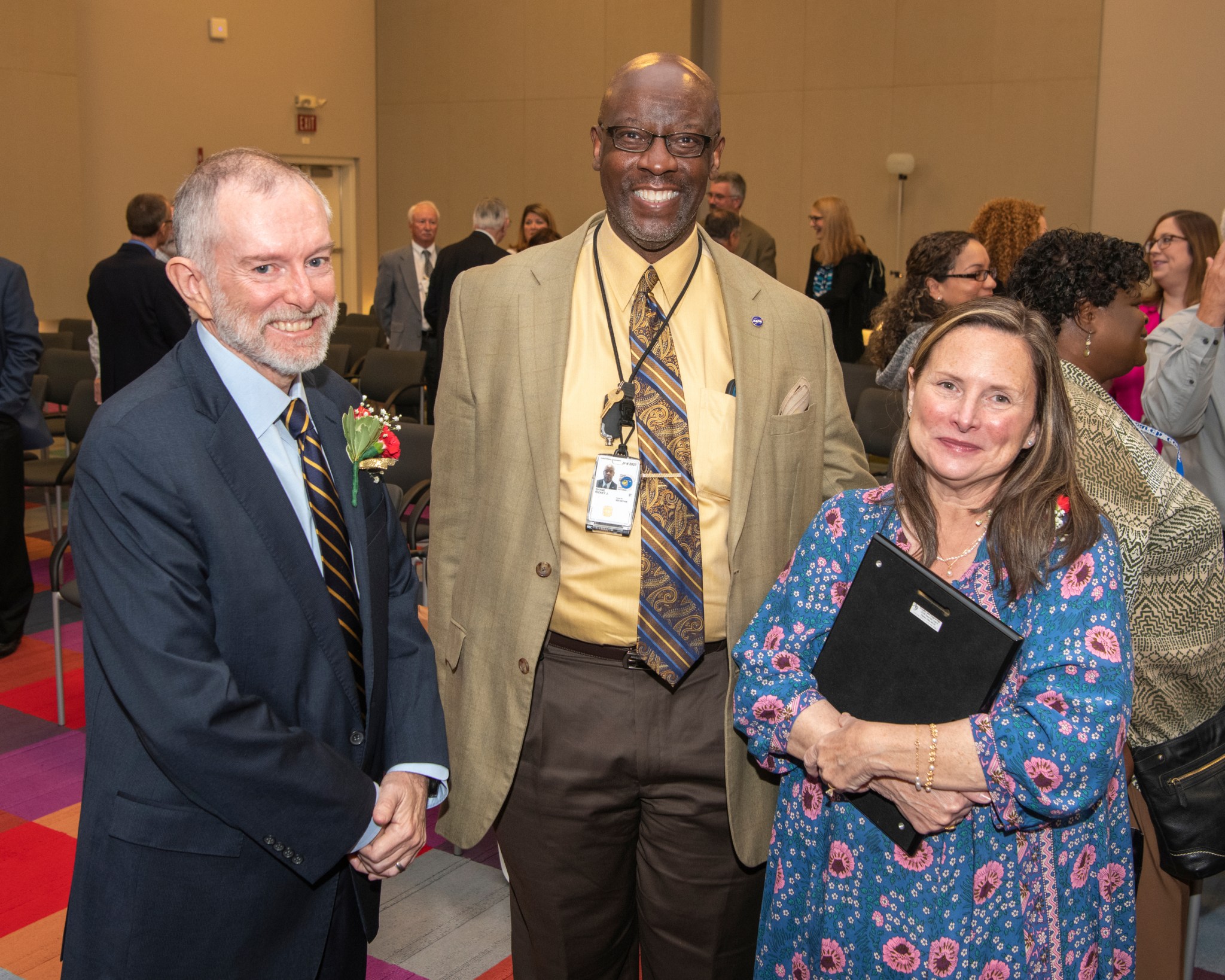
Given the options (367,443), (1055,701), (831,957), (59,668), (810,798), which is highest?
(367,443)

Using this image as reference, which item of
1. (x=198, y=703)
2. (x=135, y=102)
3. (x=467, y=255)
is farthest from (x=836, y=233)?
(x=135, y=102)

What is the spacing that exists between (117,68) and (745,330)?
1150 centimetres

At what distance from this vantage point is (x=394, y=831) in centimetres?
165

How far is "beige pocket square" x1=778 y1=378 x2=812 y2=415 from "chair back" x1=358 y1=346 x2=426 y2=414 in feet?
18.3

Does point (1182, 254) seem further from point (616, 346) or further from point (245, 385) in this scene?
point (245, 385)

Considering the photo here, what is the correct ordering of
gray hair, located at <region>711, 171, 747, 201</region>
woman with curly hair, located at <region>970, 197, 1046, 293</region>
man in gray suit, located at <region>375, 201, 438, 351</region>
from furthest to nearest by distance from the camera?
man in gray suit, located at <region>375, 201, 438, 351</region>
gray hair, located at <region>711, 171, 747, 201</region>
woman with curly hair, located at <region>970, 197, 1046, 293</region>

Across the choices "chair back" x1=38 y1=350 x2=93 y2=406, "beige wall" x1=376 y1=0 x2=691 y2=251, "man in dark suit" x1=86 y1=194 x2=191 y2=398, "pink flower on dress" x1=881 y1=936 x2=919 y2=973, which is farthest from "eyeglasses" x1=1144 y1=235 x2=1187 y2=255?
"beige wall" x1=376 y1=0 x2=691 y2=251

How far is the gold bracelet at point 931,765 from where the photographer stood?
1611 millimetres

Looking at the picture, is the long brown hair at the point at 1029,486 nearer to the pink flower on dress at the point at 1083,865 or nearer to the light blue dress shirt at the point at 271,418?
the pink flower on dress at the point at 1083,865

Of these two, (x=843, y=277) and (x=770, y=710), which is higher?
(x=843, y=277)

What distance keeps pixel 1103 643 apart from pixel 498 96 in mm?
12741

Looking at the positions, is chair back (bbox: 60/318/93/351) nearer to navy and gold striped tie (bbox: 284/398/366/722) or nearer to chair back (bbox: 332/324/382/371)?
chair back (bbox: 332/324/382/371)

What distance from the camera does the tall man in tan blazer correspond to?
191 centimetres

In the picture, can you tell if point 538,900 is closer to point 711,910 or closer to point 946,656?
point 711,910
